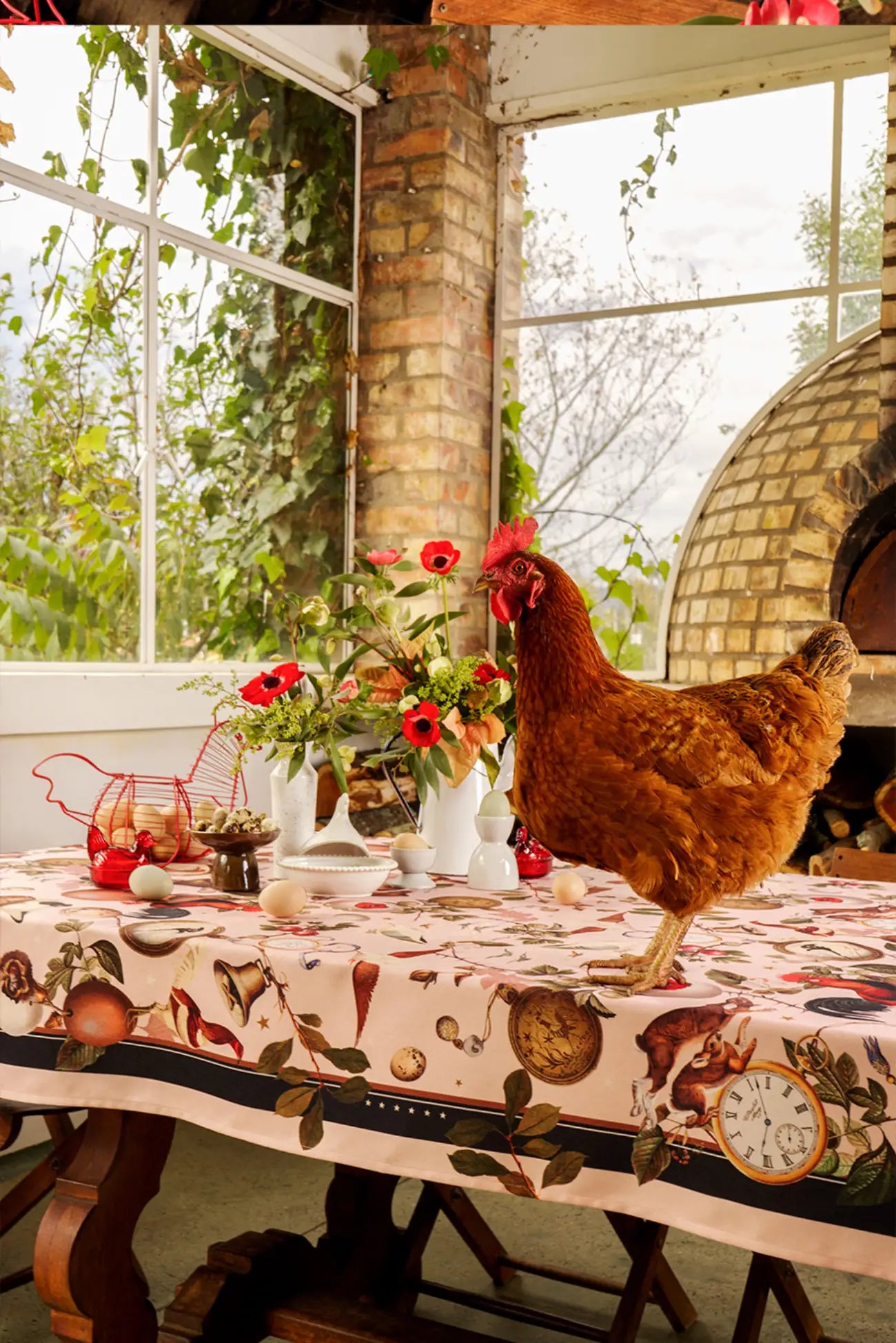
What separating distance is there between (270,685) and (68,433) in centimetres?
173

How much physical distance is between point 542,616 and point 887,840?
9.43 ft

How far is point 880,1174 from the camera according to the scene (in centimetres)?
119

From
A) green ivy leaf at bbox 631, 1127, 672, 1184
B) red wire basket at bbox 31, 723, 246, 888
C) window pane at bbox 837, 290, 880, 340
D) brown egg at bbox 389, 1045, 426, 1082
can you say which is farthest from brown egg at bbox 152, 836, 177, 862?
window pane at bbox 837, 290, 880, 340

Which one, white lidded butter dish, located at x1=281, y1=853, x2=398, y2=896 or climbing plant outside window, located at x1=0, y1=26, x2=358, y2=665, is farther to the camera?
climbing plant outside window, located at x1=0, y1=26, x2=358, y2=665

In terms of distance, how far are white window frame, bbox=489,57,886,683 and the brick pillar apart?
0.08 metres

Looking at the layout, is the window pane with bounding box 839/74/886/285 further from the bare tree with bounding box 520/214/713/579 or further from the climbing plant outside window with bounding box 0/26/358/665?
the climbing plant outside window with bounding box 0/26/358/665

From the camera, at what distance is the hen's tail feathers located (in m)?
1.51

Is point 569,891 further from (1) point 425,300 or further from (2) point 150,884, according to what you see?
(1) point 425,300

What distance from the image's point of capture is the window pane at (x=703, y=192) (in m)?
4.34

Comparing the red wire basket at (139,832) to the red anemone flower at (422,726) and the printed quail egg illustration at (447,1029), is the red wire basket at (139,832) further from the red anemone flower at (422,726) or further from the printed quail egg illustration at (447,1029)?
the printed quail egg illustration at (447,1029)

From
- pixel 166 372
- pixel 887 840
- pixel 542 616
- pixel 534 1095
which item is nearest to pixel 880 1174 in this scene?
pixel 534 1095

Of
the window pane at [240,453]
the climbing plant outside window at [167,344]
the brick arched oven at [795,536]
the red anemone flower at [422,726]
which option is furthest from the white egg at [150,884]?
the brick arched oven at [795,536]

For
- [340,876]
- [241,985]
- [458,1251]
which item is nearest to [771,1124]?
[241,985]

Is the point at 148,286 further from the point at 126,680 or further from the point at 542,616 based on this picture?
the point at 542,616
